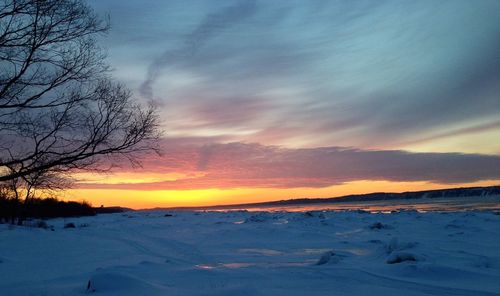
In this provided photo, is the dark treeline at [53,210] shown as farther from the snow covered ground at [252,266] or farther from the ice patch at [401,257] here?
the ice patch at [401,257]

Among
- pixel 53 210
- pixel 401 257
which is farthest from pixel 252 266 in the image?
pixel 53 210

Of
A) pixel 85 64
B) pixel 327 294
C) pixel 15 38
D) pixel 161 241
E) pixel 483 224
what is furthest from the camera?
pixel 483 224

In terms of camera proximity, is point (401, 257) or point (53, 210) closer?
point (401, 257)

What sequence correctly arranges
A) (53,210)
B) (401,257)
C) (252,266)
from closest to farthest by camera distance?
(401,257) < (252,266) < (53,210)

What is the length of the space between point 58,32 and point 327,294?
5720 millimetres

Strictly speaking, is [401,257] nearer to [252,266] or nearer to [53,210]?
[252,266]

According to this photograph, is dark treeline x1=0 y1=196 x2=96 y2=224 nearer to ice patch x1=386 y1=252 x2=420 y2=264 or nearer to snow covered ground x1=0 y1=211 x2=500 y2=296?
snow covered ground x1=0 y1=211 x2=500 y2=296

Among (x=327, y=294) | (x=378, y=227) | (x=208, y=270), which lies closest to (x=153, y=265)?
(x=208, y=270)

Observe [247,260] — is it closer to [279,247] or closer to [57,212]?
[279,247]

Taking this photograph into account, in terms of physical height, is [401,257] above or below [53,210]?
below

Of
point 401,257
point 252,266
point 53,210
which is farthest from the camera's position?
point 53,210

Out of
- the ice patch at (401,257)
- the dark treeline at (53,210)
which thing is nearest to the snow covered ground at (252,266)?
the ice patch at (401,257)

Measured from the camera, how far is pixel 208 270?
527cm

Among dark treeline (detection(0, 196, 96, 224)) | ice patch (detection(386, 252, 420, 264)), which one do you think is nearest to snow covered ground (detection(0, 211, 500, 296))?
ice patch (detection(386, 252, 420, 264))
